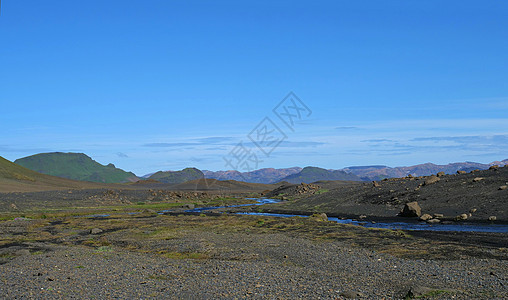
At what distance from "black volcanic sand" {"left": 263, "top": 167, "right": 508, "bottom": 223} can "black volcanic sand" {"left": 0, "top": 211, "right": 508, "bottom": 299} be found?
16.3 metres

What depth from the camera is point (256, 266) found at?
81.5 feet

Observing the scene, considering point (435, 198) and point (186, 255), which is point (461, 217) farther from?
point (186, 255)

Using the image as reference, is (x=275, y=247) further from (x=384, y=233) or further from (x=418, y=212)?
(x=418, y=212)

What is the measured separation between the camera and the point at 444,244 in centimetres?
3139

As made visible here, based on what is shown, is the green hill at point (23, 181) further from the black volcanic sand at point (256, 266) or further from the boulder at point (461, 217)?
the boulder at point (461, 217)

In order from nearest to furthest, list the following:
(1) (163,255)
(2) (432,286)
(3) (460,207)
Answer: (2) (432,286) < (1) (163,255) < (3) (460,207)

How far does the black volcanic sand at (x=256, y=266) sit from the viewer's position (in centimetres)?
1900

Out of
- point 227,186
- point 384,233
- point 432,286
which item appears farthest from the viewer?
point 227,186

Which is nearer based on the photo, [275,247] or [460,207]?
[275,247]

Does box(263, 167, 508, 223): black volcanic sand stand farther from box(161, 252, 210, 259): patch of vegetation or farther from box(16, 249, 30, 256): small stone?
box(16, 249, 30, 256): small stone

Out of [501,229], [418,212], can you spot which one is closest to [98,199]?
[418,212]

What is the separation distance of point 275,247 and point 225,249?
12.2ft

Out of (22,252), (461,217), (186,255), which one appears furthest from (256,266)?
(461,217)

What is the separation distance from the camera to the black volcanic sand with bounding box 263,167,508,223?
50656 mm
